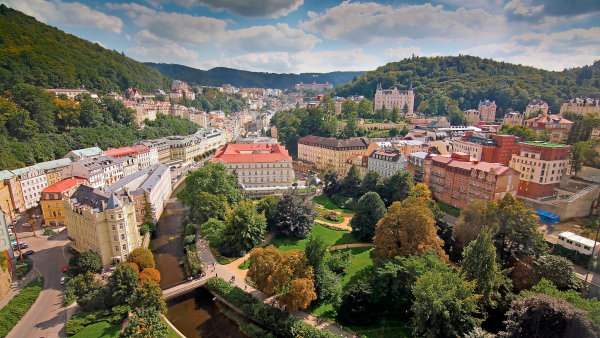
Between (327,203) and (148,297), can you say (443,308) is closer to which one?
(148,297)

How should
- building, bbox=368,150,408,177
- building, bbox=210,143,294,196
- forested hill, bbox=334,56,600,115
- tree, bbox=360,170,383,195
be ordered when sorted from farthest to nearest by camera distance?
forested hill, bbox=334,56,600,115
building, bbox=210,143,294,196
building, bbox=368,150,408,177
tree, bbox=360,170,383,195

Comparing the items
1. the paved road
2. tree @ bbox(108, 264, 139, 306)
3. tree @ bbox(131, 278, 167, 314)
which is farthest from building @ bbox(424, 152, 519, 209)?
the paved road

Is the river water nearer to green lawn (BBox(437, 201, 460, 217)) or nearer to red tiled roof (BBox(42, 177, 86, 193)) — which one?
red tiled roof (BBox(42, 177, 86, 193))

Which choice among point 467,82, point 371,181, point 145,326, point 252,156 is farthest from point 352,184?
point 467,82

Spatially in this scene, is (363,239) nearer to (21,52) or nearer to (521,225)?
(521,225)

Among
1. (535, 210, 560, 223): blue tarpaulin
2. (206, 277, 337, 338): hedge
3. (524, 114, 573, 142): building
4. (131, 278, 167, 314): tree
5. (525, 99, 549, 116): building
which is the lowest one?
(206, 277, 337, 338): hedge

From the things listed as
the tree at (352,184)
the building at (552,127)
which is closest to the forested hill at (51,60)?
the tree at (352,184)
